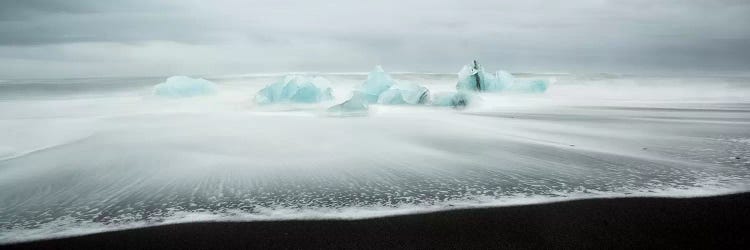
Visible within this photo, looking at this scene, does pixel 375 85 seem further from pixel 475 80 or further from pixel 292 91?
pixel 475 80

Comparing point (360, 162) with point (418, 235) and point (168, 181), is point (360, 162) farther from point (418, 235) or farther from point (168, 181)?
point (418, 235)

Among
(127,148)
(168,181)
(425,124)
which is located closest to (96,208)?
(168,181)

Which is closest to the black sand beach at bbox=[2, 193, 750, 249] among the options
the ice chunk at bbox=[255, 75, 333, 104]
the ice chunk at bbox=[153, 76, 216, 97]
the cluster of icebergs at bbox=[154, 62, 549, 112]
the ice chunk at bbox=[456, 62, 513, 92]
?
the cluster of icebergs at bbox=[154, 62, 549, 112]

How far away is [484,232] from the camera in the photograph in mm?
2252

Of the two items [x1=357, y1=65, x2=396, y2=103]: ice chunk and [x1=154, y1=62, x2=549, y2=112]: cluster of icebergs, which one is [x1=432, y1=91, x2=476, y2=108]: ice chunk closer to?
[x1=154, y1=62, x2=549, y2=112]: cluster of icebergs

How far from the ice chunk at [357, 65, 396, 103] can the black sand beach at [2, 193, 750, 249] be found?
10279 millimetres

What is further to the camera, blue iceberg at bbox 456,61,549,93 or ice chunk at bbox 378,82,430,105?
blue iceberg at bbox 456,61,549,93

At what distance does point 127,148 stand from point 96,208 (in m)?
2.34

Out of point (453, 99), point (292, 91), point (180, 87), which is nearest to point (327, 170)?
point (453, 99)

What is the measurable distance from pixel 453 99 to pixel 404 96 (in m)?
1.26

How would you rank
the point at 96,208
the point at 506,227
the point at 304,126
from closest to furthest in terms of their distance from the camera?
1. the point at 506,227
2. the point at 96,208
3. the point at 304,126

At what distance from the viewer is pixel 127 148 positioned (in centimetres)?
486

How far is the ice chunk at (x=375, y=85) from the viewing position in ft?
42.0

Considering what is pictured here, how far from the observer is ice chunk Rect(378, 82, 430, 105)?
11.8 metres
